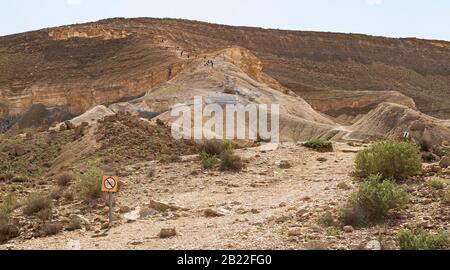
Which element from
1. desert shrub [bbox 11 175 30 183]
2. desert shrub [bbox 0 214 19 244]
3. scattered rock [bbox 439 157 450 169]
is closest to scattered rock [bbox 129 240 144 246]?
desert shrub [bbox 0 214 19 244]

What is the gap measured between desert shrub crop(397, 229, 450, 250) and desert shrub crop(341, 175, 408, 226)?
1408 mm

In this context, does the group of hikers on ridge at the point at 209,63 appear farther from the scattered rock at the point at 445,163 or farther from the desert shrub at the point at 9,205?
the scattered rock at the point at 445,163

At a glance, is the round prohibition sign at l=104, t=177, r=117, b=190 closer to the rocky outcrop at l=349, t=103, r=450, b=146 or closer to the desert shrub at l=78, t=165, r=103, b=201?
the desert shrub at l=78, t=165, r=103, b=201

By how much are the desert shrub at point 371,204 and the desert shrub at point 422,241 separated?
1.41 meters

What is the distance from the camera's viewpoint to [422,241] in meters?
7.45

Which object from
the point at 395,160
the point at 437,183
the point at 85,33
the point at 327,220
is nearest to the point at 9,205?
the point at 327,220

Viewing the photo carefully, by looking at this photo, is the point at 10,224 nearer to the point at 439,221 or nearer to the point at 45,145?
the point at 439,221

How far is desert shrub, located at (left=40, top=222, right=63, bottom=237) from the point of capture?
35.1 feet

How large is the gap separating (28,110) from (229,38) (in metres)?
43.0

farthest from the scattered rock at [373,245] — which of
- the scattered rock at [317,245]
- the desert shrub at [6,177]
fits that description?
the desert shrub at [6,177]

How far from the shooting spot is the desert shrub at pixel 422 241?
24.1 ft

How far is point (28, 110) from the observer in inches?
2133

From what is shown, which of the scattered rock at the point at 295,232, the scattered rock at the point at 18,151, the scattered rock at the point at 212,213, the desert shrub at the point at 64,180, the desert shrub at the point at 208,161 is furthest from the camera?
the scattered rock at the point at 18,151
